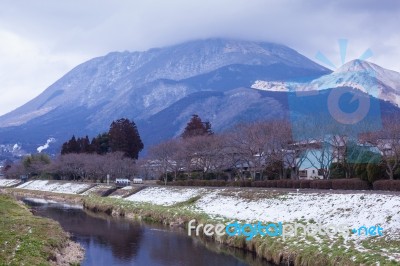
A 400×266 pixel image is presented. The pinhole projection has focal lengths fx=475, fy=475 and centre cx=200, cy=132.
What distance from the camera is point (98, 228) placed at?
37875 millimetres

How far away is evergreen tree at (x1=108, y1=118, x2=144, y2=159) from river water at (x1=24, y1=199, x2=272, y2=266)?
6452 cm

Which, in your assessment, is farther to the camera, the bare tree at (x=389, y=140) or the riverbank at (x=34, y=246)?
the bare tree at (x=389, y=140)

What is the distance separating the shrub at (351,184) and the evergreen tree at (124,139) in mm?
71211

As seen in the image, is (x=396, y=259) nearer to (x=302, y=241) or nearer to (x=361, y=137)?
(x=302, y=241)

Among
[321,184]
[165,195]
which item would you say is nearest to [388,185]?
[321,184]

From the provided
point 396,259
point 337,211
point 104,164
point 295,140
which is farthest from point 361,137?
point 104,164

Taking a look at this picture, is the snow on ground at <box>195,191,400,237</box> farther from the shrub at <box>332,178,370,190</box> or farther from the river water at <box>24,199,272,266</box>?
the shrub at <box>332,178,370,190</box>

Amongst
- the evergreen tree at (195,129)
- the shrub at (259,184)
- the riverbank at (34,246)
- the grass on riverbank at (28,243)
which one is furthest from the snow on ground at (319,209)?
the evergreen tree at (195,129)

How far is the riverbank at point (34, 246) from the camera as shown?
59.5 feet

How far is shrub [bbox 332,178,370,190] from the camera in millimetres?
36438

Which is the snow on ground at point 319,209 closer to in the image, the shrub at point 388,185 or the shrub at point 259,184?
the shrub at point 388,185

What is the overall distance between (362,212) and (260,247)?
5934 mm

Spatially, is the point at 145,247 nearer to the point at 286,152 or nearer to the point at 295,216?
the point at 295,216

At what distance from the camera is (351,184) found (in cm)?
3703
